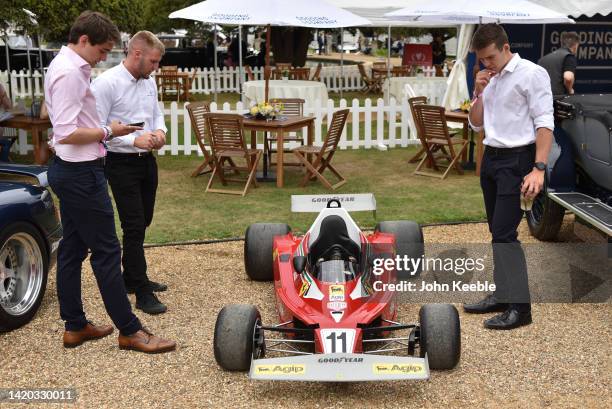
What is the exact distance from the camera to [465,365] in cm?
492

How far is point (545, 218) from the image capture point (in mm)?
7613

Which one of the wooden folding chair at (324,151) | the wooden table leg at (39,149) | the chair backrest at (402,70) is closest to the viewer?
the wooden folding chair at (324,151)

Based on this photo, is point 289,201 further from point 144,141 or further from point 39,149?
point 144,141

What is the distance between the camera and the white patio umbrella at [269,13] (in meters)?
10.6

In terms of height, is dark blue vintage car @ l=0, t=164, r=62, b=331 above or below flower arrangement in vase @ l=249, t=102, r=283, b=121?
below

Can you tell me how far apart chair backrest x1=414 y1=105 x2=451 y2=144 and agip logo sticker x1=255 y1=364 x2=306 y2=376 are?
Result: 23.9 ft

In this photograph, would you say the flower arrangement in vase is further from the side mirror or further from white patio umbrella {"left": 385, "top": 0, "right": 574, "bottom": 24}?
the side mirror

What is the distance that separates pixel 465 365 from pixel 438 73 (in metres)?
20.2

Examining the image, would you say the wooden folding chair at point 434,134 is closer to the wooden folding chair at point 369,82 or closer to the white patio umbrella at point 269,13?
the white patio umbrella at point 269,13

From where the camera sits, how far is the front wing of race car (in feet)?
13.7

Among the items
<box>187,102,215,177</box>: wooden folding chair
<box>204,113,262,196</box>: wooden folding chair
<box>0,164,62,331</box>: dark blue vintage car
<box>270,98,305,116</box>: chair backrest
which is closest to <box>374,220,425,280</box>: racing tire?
<box>0,164,62,331</box>: dark blue vintage car

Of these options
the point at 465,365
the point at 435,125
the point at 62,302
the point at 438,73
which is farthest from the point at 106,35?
the point at 438,73

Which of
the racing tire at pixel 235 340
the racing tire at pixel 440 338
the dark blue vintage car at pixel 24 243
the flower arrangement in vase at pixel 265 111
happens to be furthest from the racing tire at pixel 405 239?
the flower arrangement in vase at pixel 265 111

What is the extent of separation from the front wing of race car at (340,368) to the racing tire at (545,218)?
3636 millimetres
